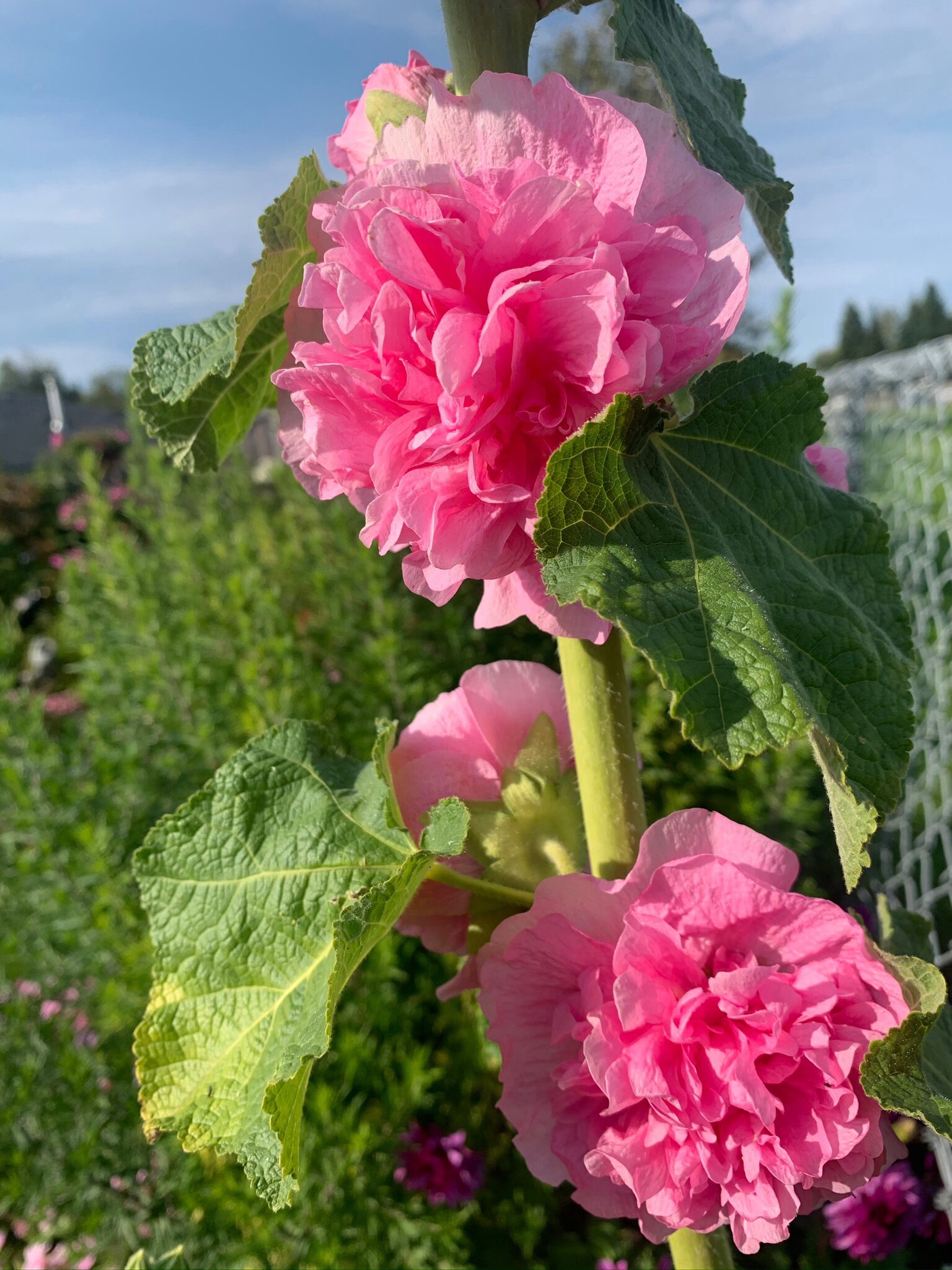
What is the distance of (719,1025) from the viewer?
0.63 m

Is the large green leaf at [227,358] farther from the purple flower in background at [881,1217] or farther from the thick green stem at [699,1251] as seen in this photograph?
the purple flower in background at [881,1217]

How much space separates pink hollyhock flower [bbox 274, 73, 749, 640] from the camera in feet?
A: 1.54

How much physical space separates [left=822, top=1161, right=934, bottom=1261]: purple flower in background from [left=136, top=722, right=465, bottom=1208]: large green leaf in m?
1.92

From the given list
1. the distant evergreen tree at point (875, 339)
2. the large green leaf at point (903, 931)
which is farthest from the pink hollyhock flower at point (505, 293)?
the distant evergreen tree at point (875, 339)

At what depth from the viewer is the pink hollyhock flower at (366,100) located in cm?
60

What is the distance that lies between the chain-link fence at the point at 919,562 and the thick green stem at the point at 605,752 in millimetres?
1804

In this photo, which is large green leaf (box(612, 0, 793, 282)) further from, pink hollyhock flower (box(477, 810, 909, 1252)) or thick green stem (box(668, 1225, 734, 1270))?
thick green stem (box(668, 1225, 734, 1270))

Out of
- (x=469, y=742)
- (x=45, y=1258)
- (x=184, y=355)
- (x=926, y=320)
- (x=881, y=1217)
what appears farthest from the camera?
(x=926, y=320)

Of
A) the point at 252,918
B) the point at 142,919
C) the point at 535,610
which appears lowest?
the point at 142,919

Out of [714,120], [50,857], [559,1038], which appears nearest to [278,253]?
[714,120]

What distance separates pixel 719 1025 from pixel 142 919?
2.26 meters

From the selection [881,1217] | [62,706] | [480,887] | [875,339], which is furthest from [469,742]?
[875,339]

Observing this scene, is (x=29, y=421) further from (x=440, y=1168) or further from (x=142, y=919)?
(x=440, y=1168)

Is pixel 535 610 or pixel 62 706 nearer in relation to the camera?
pixel 535 610
